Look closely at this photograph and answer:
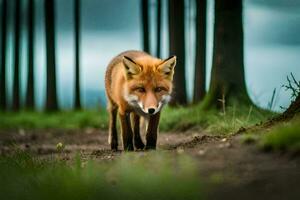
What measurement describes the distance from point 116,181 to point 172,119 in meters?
11.7

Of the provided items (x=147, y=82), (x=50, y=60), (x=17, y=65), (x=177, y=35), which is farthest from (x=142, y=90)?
(x=17, y=65)

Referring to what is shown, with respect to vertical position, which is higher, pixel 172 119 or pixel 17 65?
pixel 172 119

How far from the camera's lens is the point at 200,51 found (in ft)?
75.0

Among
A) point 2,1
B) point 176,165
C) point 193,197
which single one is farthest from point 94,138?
point 2,1

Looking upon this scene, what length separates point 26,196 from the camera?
6.56 meters

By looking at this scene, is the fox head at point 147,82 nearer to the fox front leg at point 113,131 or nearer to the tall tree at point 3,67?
the fox front leg at point 113,131

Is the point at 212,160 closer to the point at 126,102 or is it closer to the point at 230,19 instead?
the point at 126,102

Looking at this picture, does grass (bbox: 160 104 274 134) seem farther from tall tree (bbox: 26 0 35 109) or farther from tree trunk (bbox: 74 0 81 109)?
tall tree (bbox: 26 0 35 109)

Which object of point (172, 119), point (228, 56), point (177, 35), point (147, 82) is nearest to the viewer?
point (147, 82)

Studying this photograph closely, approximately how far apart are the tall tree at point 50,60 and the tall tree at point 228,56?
12399mm

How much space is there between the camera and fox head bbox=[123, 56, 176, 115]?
10.2m

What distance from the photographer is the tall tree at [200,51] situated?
74.0 ft

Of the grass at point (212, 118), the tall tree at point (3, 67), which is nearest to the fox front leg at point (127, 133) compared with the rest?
the grass at point (212, 118)

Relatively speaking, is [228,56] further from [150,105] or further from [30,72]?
[30,72]
